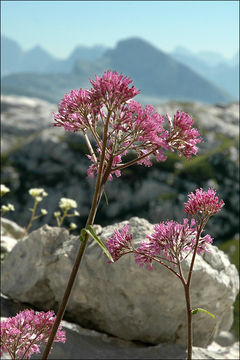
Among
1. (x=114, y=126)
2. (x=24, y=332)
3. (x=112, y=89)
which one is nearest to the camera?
(x=112, y=89)

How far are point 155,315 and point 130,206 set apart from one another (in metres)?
Answer: 118

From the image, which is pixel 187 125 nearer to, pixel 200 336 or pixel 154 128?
pixel 154 128

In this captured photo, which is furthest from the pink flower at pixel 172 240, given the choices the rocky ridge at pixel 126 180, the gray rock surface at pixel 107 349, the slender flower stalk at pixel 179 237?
the rocky ridge at pixel 126 180

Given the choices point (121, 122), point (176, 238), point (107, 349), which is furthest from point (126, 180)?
point (121, 122)

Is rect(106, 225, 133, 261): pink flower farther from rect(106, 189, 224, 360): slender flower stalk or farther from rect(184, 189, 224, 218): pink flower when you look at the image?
rect(184, 189, 224, 218): pink flower

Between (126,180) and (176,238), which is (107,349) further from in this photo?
(126,180)

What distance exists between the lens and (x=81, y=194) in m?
133

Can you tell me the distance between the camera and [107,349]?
30.4 feet

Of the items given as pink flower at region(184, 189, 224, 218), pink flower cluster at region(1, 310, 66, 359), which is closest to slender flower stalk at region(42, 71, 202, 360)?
pink flower at region(184, 189, 224, 218)

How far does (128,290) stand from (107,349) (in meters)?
1.56

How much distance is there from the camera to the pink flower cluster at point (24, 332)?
440 centimetres

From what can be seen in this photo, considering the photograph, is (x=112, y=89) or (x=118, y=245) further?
(x=118, y=245)

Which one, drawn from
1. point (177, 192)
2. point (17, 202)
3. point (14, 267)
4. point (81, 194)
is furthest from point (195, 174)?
point (14, 267)

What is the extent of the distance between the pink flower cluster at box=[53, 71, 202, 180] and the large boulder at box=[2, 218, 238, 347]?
5504 millimetres
